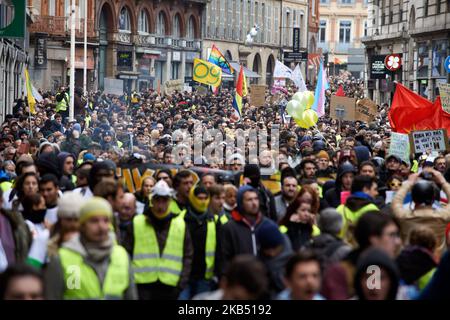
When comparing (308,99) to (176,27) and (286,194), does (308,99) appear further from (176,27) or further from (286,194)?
(176,27)

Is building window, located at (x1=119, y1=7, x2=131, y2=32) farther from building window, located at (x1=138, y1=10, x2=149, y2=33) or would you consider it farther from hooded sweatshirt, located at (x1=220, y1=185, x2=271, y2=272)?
hooded sweatshirt, located at (x1=220, y1=185, x2=271, y2=272)

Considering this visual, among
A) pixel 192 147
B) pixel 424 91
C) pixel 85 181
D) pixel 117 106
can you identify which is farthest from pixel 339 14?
pixel 85 181

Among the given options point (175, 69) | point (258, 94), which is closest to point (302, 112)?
point (258, 94)

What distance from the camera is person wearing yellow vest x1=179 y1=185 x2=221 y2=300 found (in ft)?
34.3

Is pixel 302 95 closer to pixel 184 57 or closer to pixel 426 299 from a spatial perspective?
pixel 426 299

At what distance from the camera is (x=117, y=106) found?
137 feet

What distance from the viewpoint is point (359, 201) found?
11.4m

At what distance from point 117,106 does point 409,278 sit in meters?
33.2

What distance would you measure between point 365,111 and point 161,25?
145 ft

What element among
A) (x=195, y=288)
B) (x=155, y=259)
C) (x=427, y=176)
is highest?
(x=427, y=176)

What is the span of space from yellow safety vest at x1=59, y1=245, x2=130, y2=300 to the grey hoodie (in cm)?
2

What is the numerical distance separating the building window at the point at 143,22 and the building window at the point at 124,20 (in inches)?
57.9

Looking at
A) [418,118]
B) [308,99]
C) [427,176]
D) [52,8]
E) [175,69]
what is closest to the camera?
[427,176]

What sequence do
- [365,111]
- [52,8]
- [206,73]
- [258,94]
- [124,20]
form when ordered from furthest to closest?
[124,20] < [52,8] < [206,73] < [258,94] < [365,111]
